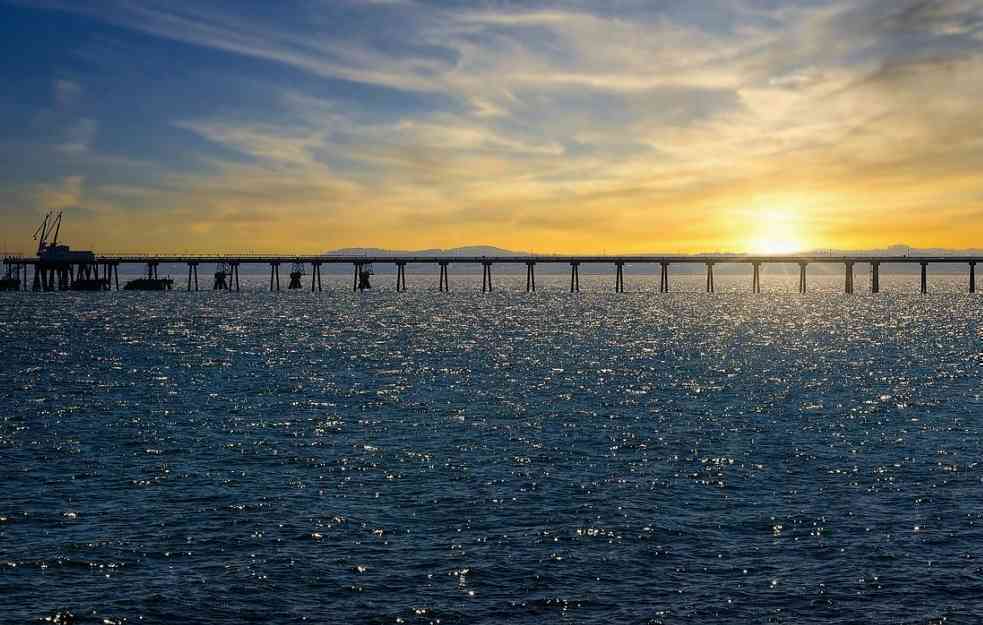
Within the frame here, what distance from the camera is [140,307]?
536 feet

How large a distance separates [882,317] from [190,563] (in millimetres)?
134010

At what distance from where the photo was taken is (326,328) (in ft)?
366

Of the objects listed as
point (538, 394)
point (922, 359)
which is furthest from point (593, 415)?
point (922, 359)

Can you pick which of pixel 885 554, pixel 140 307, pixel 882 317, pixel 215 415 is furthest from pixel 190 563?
pixel 140 307

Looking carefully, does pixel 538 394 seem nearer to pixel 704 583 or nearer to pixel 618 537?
pixel 618 537

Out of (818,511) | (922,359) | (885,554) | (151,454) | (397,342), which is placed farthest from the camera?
(397,342)

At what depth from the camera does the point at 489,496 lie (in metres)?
28.0

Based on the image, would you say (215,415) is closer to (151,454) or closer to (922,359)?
(151,454)

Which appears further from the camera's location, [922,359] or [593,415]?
[922,359]

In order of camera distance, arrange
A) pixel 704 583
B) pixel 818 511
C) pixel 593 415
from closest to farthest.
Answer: pixel 704 583, pixel 818 511, pixel 593 415

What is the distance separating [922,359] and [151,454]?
6052 centimetres

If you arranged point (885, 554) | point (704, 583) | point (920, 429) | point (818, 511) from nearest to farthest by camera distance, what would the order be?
point (704, 583)
point (885, 554)
point (818, 511)
point (920, 429)

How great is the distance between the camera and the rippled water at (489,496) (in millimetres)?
20047

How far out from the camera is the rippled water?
65.8 feet
